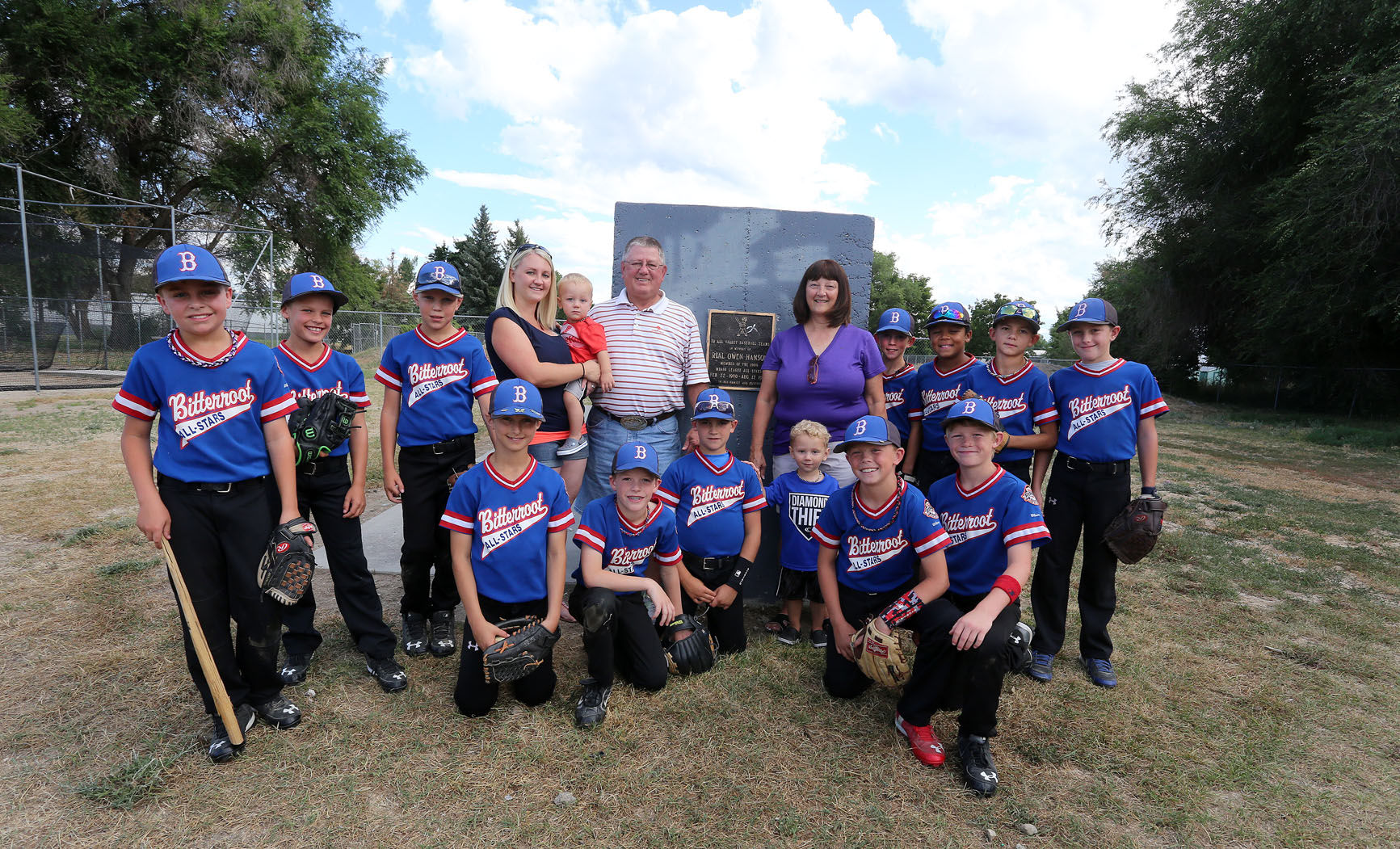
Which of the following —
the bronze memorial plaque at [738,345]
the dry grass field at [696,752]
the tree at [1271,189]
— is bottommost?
the dry grass field at [696,752]

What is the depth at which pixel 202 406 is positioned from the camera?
98.6 inches

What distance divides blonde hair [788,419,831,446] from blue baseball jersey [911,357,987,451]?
26.7 inches

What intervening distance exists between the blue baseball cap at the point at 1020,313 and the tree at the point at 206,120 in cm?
1768

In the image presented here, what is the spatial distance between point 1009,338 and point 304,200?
24064mm

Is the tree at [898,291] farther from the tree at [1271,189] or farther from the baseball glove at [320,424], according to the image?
the baseball glove at [320,424]

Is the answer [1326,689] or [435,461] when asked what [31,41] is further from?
[1326,689]

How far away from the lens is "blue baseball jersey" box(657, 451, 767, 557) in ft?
11.7

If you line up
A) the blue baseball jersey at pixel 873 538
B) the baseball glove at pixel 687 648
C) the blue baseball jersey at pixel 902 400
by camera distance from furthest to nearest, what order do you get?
the blue baseball jersey at pixel 902 400 < the baseball glove at pixel 687 648 < the blue baseball jersey at pixel 873 538

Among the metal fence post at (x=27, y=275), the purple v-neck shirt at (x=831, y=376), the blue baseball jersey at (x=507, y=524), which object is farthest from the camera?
the metal fence post at (x=27, y=275)

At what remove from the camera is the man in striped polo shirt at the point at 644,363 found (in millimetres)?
3756

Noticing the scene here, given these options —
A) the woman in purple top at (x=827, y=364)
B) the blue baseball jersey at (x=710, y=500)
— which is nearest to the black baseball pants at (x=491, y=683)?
the blue baseball jersey at (x=710, y=500)

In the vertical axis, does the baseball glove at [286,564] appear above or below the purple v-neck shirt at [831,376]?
below

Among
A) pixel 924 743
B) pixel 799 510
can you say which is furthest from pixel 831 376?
pixel 924 743

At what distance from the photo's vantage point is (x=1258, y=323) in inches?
640
